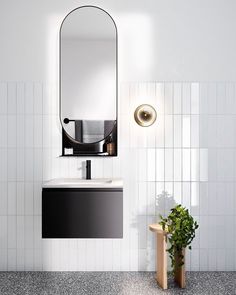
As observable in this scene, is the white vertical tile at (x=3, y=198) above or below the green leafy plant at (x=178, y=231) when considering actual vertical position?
above

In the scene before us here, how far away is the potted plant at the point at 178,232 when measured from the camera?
9.81 ft

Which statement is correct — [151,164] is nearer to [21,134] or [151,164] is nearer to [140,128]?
[140,128]

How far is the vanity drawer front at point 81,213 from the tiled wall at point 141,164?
502mm

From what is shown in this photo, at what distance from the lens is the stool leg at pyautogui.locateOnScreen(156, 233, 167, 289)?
3.01m

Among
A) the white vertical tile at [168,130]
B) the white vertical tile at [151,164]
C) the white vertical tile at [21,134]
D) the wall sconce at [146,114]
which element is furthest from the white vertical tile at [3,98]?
the white vertical tile at [168,130]

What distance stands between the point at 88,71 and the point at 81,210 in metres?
1.24

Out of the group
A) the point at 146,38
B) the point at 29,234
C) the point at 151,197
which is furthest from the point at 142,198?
the point at 146,38

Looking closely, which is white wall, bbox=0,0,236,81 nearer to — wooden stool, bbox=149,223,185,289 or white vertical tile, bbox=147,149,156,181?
white vertical tile, bbox=147,149,156,181

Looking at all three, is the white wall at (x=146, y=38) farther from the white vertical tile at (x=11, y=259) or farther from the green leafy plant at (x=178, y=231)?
the white vertical tile at (x=11, y=259)

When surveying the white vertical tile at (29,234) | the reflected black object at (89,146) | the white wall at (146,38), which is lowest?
the white vertical tile at (29,234)

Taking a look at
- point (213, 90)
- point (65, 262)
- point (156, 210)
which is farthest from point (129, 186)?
point (213, 90)

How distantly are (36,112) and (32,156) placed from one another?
0.38m

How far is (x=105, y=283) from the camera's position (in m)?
3.11

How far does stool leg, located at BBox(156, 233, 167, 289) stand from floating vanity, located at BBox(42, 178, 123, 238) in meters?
0.34
